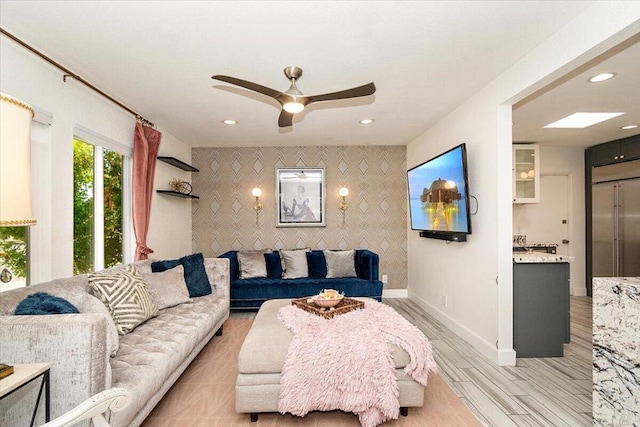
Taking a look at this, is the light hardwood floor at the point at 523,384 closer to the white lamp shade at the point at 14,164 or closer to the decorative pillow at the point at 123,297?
the decorative pillow at the point at 123,297

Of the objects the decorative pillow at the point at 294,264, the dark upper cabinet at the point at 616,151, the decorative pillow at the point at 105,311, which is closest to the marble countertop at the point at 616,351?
the decorative pillow at the point at 105,311

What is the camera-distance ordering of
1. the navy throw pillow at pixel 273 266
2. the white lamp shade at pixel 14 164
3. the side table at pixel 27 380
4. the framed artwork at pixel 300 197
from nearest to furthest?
the white lamp shade at pixel 14 164 → the side table at pixel 27 380 → the navy throw pillow at pixel 273 266 → the framed artwork at pixel 300 197

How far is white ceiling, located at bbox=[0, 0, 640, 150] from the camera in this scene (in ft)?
6.34

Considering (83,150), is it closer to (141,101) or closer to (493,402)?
(141,101)

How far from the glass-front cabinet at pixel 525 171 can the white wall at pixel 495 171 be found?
1.66m

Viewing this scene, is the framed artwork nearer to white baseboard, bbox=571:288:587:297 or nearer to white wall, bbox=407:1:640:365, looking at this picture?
white wall, bbox=407:1:640:365

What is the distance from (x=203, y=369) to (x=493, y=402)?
7.37ft

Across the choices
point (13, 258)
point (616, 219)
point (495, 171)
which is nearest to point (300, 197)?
point (495, 171)

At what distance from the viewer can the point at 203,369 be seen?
9.10 ft

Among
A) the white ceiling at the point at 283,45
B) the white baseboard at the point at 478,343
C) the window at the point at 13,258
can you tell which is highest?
Result: the white ceiling at the point at 283,45

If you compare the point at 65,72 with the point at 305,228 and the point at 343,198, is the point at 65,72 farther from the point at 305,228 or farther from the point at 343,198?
the point at 343,198

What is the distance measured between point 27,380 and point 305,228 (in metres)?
4.30

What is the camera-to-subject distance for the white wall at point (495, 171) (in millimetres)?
1949

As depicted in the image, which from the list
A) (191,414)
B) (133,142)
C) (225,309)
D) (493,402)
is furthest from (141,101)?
(493,402)
